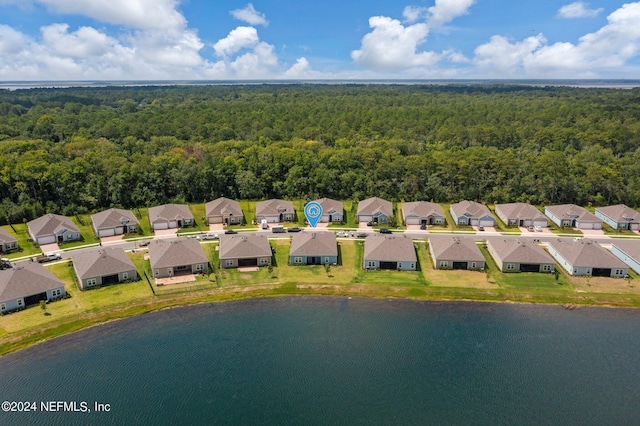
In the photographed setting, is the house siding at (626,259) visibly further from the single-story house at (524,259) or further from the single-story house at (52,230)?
the single-story house at (52,230)

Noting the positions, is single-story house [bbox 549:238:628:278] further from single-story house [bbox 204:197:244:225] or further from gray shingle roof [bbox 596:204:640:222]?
single-story house [bbox 204:197:244:225]

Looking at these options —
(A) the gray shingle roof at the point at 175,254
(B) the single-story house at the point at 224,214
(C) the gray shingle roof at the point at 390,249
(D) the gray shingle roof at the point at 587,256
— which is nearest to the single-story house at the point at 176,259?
(A) the gray shingle roof at the point at 175,254

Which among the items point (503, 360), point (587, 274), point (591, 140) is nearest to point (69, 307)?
point (503, 360)

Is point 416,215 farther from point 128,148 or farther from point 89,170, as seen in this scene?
point 128,148

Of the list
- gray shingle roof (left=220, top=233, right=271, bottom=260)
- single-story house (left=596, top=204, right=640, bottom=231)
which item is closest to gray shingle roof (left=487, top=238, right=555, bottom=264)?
single-story house (left=596, top=204, right=640, bottom=231)

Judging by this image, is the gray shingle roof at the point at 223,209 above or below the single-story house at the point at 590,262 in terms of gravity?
above

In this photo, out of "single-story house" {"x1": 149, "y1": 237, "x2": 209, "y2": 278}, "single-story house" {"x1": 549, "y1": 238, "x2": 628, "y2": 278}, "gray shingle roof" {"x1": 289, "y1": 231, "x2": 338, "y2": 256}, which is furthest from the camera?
"gray shingle roof" {"x1": 289, "y1": 231, "x2": 338, "y2": 256}
